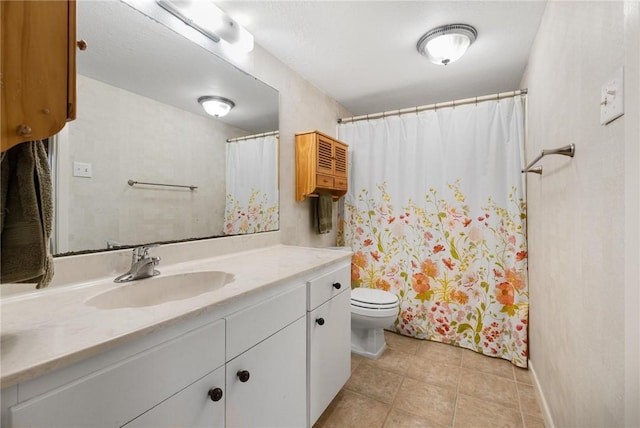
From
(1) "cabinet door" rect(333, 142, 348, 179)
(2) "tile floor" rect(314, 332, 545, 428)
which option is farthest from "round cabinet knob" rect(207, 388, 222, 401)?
(1) "cabinet door" rect(333, 142, 348, 179)

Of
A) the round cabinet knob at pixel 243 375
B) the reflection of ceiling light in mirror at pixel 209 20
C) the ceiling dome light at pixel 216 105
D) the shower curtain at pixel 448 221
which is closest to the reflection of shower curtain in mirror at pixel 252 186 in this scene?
the ceiling dome light at pixel 216 105

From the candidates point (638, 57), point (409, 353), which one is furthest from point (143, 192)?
point (409, 353)

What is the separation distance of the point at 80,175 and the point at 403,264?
2.20 m

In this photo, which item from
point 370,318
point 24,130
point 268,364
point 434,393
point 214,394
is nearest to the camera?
point 24,130

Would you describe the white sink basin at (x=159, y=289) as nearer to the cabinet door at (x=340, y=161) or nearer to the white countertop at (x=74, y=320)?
the white countertop at (x=74, y=320)

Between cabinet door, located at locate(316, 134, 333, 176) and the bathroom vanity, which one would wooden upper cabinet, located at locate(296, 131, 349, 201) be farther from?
the bathroom vanity

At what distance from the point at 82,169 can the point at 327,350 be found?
4.36 feet

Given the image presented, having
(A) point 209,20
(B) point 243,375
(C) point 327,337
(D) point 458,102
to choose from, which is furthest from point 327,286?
(D) point 458,102

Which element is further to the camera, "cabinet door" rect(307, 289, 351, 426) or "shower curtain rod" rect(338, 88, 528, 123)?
"shower curtain rod" rect(338, 88, 528, 123)

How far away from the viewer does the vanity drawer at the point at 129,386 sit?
0.51 m


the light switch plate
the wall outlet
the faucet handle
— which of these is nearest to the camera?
the light switch plate

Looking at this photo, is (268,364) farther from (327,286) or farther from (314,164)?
(314,164)

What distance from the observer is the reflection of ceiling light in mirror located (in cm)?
133

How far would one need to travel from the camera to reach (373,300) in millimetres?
2041
